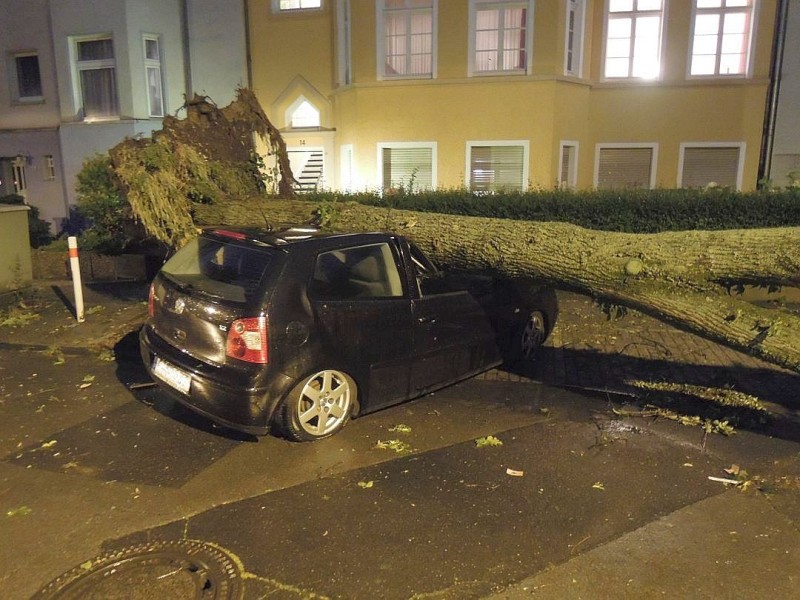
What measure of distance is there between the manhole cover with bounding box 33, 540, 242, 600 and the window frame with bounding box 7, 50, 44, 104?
1759 cm

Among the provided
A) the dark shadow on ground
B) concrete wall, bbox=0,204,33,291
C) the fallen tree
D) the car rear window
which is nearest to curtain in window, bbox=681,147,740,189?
the dark shadow on ground

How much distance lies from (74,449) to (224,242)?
6.15 feet

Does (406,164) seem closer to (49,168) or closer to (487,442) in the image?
(49,168)

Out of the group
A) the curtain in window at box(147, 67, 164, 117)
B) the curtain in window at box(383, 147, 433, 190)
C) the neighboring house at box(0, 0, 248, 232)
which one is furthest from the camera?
the curtain in window at box(147, 67, 164, 117)

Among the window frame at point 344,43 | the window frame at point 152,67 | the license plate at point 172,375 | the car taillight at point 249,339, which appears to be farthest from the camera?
the window frame at point 152,67

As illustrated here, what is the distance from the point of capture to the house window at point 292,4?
15.6 m

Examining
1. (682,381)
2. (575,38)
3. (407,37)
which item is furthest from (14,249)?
(575,38)

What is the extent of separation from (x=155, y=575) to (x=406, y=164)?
12.0 meters

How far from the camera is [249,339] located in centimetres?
450

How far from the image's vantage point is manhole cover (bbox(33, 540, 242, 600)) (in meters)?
3.18

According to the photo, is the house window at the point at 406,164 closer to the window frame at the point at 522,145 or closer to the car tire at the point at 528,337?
the window frame at the point at 522,145

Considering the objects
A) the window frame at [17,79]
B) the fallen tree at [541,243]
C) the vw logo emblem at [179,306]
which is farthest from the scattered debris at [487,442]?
the window frame at [17,79]

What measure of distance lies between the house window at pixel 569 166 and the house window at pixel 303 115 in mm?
5824

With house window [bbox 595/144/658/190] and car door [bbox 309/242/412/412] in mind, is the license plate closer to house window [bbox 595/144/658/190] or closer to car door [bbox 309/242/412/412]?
car door [bbox 309/242/412/412]
